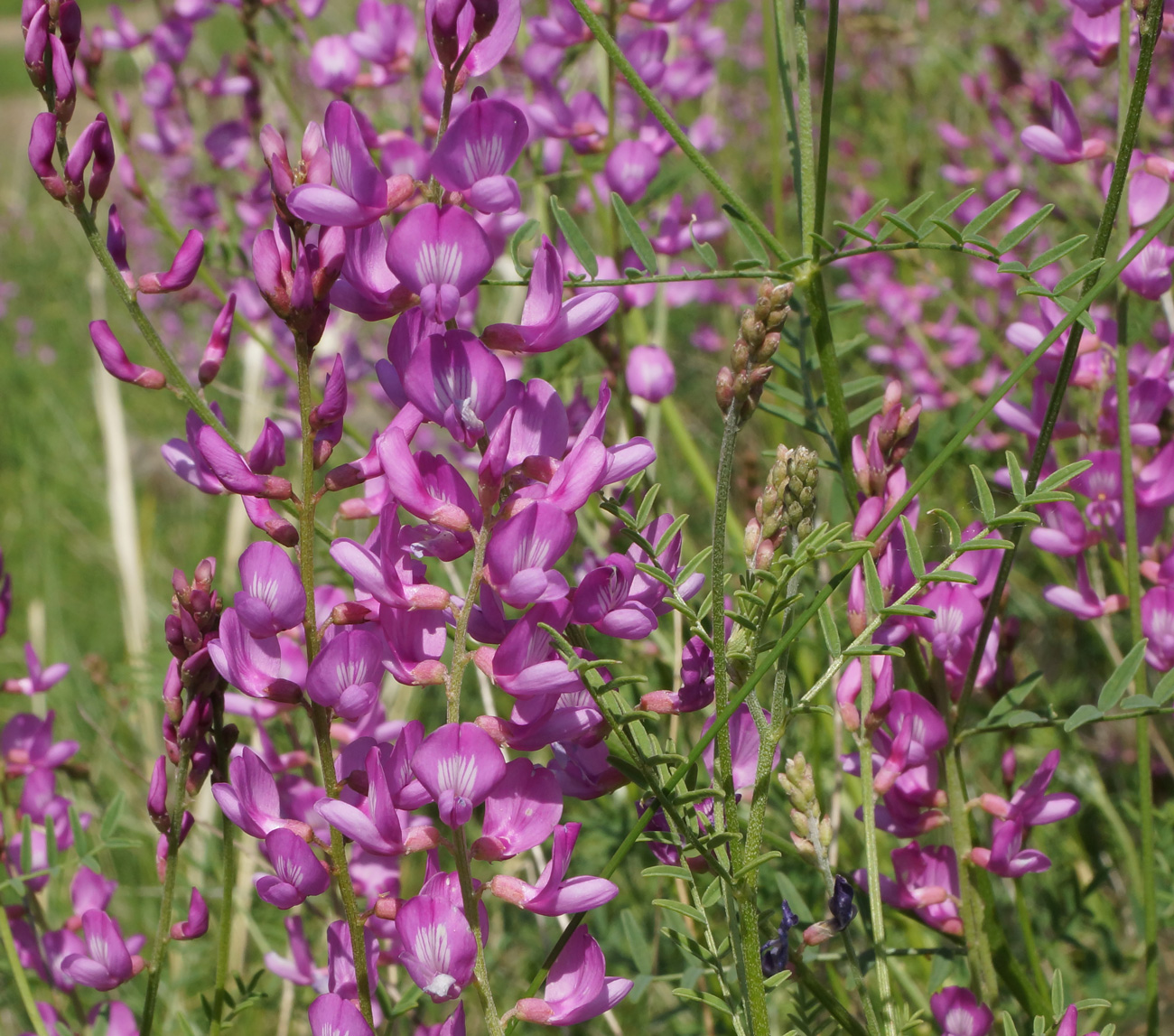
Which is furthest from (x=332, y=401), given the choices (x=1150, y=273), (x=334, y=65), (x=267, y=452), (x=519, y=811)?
(x=334, y=65)

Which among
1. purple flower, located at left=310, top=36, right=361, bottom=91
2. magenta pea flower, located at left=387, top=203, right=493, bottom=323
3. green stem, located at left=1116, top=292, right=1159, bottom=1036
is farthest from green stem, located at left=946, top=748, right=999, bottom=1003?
purple flower, located at left=310, top=36, right=361, bottom=91

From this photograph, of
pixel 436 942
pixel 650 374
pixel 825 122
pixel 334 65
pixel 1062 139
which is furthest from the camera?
pixel 334 65

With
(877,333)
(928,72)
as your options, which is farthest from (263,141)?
(928,72)

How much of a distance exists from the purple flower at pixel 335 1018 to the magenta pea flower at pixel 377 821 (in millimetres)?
91

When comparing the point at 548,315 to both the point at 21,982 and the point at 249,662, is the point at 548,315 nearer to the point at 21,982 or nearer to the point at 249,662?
the point at 249,662

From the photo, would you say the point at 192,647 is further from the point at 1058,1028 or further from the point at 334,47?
the point at 334,47

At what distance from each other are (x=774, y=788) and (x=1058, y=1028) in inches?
28.9

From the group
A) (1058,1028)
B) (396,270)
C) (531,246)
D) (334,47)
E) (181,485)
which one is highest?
(334,47)

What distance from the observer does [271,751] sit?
1.12m

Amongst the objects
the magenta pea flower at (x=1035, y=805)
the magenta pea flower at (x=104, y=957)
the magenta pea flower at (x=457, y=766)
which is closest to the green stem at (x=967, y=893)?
the magenta pea flower at (x=1035, y=805)

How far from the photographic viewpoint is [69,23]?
2.86ft

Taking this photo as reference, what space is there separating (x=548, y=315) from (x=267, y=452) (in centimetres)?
21

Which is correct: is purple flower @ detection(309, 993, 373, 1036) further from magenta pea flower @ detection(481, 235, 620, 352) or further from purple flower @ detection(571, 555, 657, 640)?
magenta pea flower @ detection(481, 235, 620, 352)

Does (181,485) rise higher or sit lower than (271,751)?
lower
